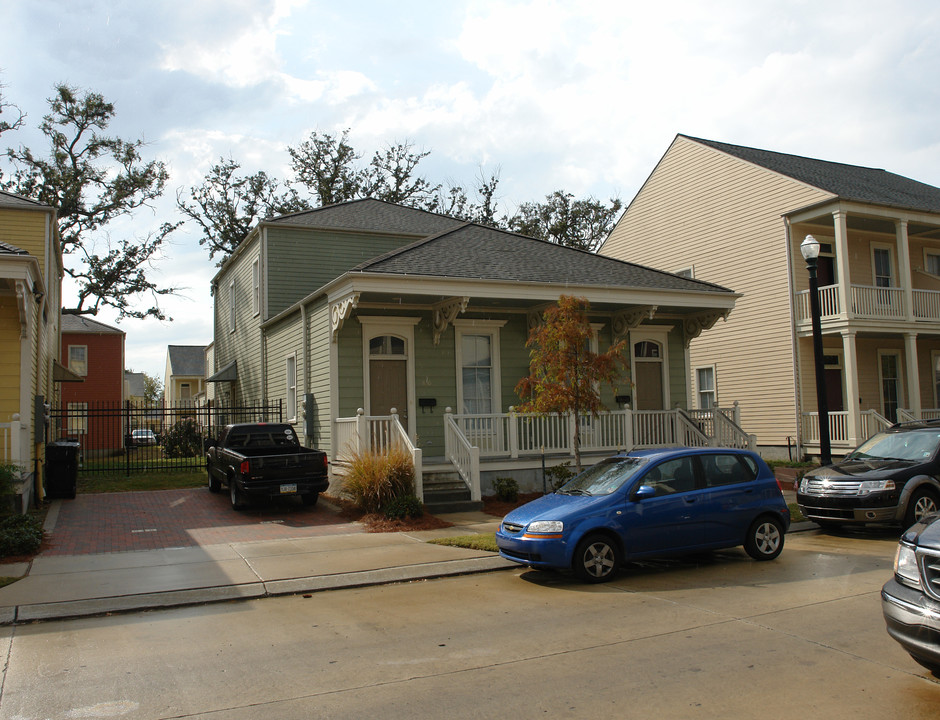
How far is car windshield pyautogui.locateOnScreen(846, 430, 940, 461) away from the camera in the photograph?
12203 mm

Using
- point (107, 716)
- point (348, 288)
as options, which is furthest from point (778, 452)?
point (107, 716)

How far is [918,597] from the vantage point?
5059mm

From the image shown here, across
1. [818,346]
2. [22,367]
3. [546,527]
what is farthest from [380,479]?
[818,346]

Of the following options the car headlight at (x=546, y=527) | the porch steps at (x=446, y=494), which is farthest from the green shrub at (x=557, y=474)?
the car headlight at (x=546, y=527)

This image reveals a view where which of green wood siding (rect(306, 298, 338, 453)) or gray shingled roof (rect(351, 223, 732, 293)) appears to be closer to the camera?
gray shingled roof (rect(351, 223, 732, 293))

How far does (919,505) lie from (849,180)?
17222 millimetres

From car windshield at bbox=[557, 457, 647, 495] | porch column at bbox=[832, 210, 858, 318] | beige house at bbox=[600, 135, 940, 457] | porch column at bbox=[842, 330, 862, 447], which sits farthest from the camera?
beige house at bbox=[600, 135, 940, 457]

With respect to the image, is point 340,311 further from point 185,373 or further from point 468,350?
point 185,373

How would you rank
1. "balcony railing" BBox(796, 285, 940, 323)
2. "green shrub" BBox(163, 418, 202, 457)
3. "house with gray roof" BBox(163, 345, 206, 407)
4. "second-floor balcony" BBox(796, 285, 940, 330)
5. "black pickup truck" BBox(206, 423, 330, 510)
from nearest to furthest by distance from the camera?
"black pickup truck" BBox(206, 423, 330, 510) < "second-floor balcony" BBox(796, 285, 940, 330) < "balcony railing" BBox(796, 285, 940, 323) < "green shrub" BBox(163, 418, 202, 457) < "house with gray roof" BBox(163, 345, 206, 407)

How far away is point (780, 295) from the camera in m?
23.4

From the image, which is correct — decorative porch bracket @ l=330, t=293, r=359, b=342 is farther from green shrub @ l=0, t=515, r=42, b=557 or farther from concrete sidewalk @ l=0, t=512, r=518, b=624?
green shrub @ l=0, t=515, r=42, b=557

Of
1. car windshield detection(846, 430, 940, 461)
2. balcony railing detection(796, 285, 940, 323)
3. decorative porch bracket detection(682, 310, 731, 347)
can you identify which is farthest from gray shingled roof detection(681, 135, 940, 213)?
car windshield detection(846, 430, 940, 461)

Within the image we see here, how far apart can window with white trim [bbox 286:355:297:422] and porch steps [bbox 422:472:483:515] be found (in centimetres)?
546

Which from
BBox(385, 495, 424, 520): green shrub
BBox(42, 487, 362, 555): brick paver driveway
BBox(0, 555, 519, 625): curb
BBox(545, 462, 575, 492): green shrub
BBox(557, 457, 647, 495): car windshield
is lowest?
BBox(0, 555, 519, 625): curb
